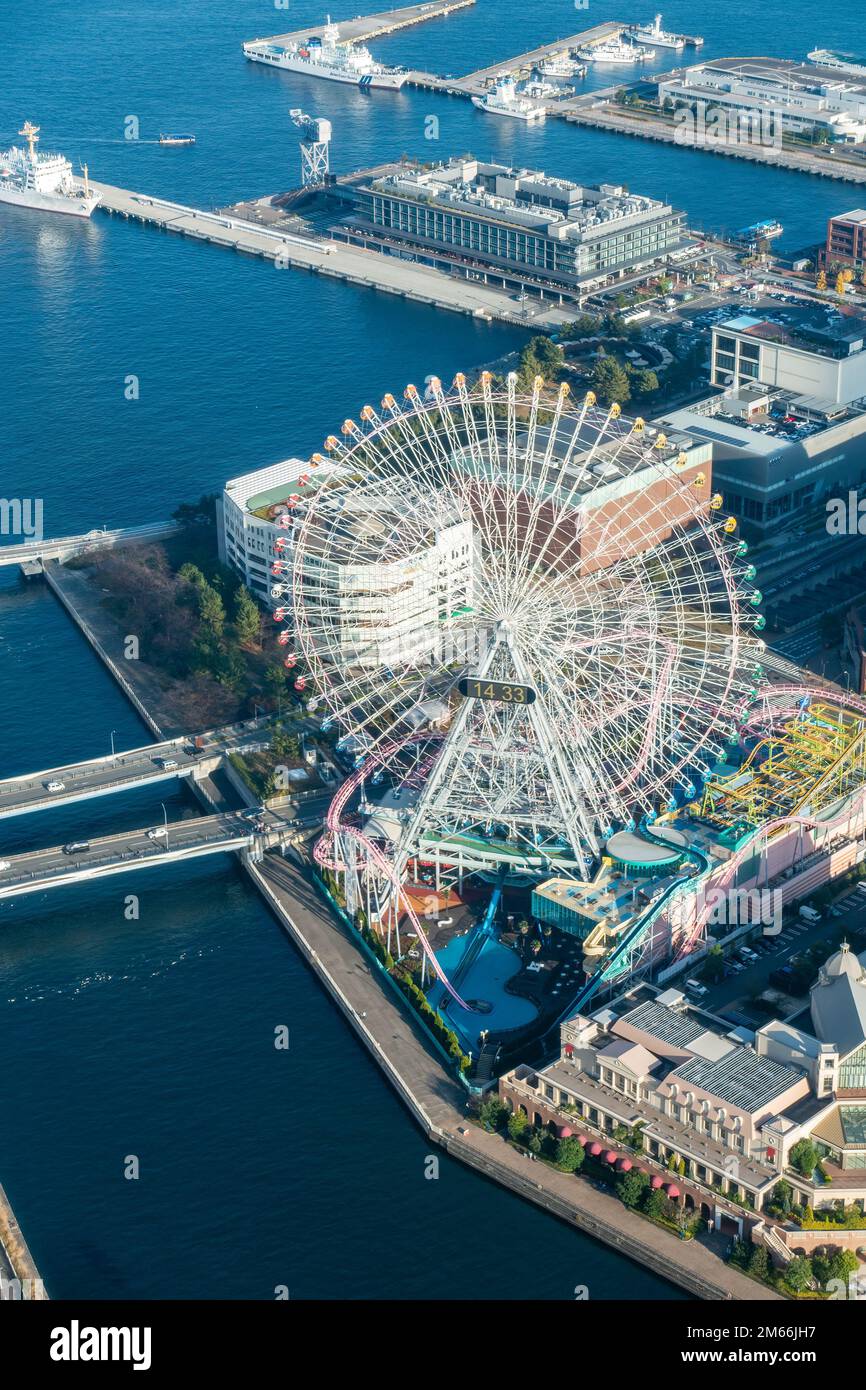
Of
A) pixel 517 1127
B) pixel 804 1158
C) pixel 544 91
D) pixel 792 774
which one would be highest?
pixel 544 91

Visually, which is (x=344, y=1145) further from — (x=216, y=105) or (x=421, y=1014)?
(x=216, y=105)

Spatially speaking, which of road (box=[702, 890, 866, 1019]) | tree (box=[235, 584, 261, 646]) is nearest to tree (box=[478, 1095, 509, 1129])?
road (box=[702, 890, 866, 1019])

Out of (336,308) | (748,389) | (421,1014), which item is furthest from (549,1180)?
(336,308)

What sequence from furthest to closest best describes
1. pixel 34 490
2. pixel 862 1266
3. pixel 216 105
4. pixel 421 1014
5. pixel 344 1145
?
pixel 216 105
pixel 34 490
pixel 421 1014
pixel 344 1145
pixel 862 1266

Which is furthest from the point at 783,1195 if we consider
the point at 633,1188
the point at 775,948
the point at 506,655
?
the point at 506,655

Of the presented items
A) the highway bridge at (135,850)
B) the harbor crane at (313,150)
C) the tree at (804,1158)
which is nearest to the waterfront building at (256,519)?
the highway bridge at (135,850)

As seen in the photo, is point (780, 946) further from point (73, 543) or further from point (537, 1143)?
point (73, 543)
